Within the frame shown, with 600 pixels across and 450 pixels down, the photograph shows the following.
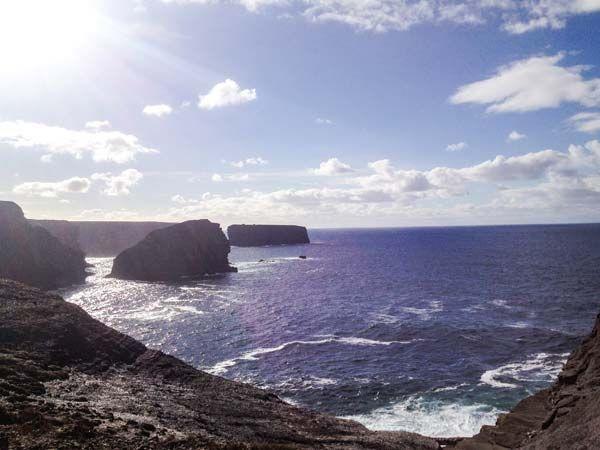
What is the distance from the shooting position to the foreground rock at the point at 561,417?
78.8ft

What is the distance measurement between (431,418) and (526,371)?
1634 cm

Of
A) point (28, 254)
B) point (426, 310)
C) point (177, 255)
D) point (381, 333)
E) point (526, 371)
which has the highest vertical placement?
point (28, 254)

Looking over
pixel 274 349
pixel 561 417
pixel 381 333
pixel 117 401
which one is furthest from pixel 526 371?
pixel 117 401

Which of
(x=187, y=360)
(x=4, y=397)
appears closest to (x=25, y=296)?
(x=187, y=360)

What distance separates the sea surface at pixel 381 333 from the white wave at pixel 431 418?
94 mm

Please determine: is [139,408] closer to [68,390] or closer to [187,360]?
[68,390]

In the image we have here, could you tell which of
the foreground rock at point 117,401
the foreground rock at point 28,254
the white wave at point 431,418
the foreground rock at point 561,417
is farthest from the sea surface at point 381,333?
the foreground rock at point 28,254

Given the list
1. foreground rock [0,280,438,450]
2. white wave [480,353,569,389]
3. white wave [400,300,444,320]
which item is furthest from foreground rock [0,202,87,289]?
white wave [480,353,569,389]

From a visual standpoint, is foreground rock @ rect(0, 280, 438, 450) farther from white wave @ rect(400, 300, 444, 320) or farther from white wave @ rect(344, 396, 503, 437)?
white wave @ rect(400, 300, 444, 320)

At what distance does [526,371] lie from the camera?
160ft

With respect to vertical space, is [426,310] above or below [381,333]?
above

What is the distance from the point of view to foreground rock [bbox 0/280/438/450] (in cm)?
2397

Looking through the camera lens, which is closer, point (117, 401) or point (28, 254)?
point (117, 401)

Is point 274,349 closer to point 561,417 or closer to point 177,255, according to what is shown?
point 561,417
